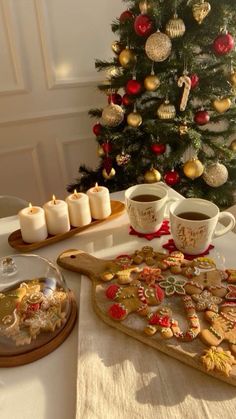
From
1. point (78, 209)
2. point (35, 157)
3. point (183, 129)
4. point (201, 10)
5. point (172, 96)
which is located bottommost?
point (35, 157)

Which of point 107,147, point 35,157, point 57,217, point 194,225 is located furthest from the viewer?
point 35,157

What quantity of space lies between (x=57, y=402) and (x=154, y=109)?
99 centimetres

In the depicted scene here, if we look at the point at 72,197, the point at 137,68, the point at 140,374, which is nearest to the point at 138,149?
the point at 137,68

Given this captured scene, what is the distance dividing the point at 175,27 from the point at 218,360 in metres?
0.90

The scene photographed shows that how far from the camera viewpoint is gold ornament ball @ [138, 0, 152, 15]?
3.15 feet

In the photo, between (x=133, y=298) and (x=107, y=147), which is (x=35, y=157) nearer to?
(x=107, y=147)

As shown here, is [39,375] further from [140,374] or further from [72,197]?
[72,197]

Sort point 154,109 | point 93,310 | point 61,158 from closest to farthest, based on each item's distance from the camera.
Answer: point 93,310 → point 154,109 → point 61,158

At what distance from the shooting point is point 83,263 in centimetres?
65

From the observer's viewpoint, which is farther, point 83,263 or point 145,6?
point 145,6

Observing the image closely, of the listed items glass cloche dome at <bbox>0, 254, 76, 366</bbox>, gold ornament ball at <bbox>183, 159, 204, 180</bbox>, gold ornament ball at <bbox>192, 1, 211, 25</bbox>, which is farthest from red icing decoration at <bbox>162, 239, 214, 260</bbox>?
gold ornament ball at <bbox>192, 1, 211, 25</bbox>

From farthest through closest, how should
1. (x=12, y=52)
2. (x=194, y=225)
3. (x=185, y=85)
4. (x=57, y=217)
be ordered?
(x=12, y=52) → (x=185, y=85) → (x=57, y=217) → (x=194, y=225)

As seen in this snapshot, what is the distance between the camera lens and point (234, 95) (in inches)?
43.4

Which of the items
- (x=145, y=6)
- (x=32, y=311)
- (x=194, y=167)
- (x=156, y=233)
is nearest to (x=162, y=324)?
(x=32, y=311)
